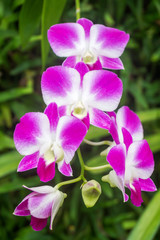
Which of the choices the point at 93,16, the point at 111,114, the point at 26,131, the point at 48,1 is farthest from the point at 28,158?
the point at 93,16

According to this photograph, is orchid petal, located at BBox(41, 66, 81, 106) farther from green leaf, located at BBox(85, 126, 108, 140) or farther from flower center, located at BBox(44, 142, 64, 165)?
green leaf, located at BBox(85, 126, 108, 140)

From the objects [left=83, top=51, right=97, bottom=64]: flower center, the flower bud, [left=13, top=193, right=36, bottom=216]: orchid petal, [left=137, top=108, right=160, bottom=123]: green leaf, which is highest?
[left=83, top=51, right=97, bottom=64]: flower center

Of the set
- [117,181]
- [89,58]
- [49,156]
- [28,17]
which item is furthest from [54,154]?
[28,17]

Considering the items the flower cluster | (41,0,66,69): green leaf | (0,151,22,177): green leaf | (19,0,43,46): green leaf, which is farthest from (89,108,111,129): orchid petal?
(0,151,22,177): green leaf

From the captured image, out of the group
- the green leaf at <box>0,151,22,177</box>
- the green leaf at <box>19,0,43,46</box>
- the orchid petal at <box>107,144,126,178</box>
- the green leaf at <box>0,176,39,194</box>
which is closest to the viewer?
the orchid petal at <box>107,144,126,178</box>

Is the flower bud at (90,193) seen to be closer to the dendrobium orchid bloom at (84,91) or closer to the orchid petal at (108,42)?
the dendrobium orchid bloom at (84,91)

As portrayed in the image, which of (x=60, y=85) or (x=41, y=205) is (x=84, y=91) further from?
(x=41, y=205)

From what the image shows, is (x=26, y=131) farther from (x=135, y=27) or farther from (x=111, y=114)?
(x=135, y=27)
